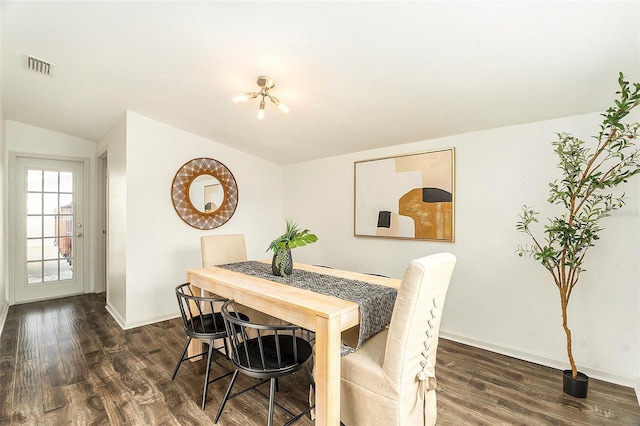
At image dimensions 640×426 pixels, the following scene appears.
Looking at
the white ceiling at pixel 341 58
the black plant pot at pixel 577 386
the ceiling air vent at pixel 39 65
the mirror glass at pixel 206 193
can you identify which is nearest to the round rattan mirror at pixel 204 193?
the mirror glass at pixel 206 193

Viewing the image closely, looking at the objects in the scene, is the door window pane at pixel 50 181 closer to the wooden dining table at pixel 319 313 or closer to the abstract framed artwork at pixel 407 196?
the wooden dining table at pixel 319 313

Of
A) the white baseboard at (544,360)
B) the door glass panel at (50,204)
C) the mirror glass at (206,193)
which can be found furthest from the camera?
the door glass panel at (50,204)

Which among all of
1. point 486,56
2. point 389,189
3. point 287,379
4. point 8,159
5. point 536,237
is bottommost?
point 287,379

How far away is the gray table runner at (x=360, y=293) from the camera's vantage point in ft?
5.75

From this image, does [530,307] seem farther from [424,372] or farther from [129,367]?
[129,367]

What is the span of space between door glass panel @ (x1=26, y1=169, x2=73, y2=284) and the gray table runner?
12.5 feet

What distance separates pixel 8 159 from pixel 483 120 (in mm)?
5712

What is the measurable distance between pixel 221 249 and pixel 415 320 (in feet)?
7.10

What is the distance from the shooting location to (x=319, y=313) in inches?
61.5

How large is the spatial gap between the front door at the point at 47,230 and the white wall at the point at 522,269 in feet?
15.2

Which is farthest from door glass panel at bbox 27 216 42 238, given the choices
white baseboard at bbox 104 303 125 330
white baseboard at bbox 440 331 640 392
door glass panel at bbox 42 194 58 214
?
white baseboard at bbox 440 331 640 392

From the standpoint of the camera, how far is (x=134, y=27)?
2000mm

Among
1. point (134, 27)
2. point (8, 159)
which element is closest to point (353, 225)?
point (134, 27)

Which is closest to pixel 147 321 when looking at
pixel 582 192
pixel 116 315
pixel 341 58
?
pixel 116 315
